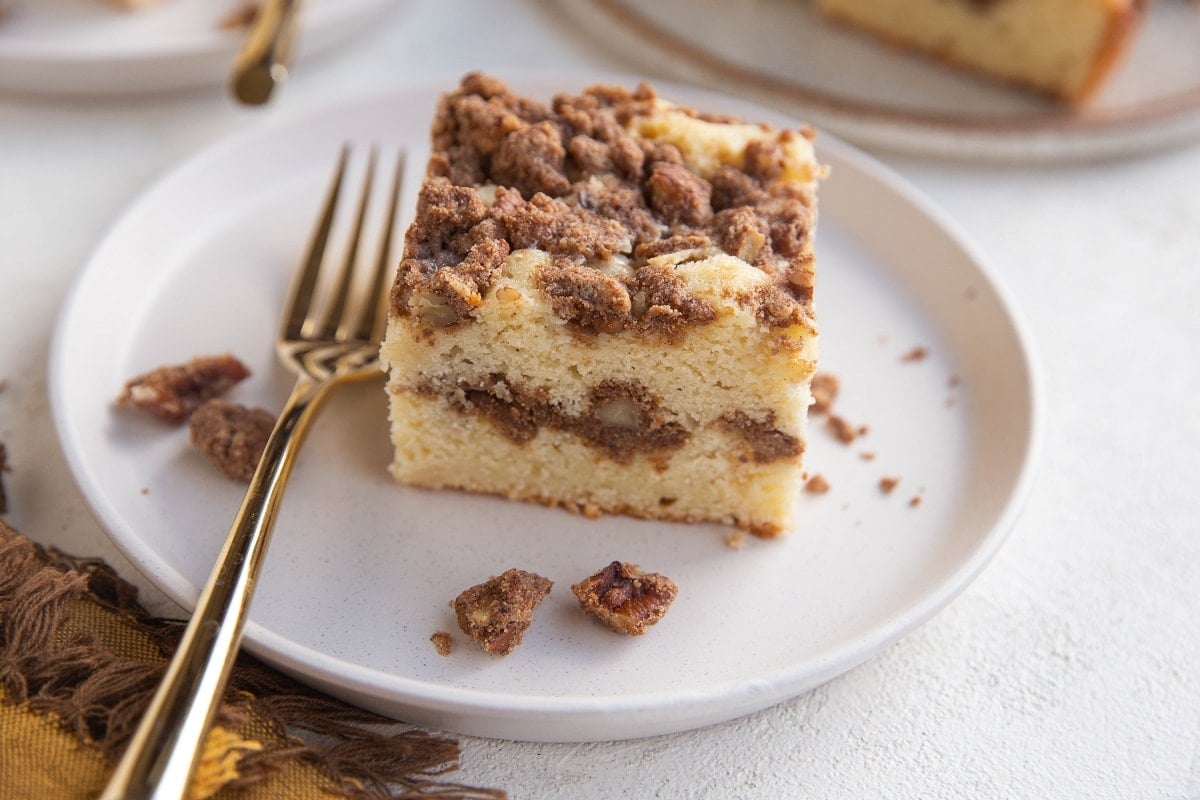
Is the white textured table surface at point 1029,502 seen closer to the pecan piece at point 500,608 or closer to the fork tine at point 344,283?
the pecan piece at point 500,608

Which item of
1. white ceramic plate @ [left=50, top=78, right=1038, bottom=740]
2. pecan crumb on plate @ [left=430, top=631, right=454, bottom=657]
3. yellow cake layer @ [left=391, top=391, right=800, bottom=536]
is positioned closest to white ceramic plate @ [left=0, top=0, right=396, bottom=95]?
white ceramic plate @ [left=50, top=78, right=1038, bottom=740]

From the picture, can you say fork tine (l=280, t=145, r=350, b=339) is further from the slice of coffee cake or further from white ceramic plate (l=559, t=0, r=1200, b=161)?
white ceramic plate (l=559, t=0, r=1200, b=161)

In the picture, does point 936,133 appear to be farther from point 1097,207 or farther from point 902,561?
point 902,561

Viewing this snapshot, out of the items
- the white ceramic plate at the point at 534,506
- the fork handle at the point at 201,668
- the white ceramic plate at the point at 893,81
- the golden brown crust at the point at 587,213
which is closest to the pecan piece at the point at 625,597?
the white ceramic plate at the point at 534,506

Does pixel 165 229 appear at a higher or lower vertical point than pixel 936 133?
lower

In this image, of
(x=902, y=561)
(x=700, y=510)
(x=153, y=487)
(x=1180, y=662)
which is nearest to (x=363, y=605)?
(x=153, y=487)
